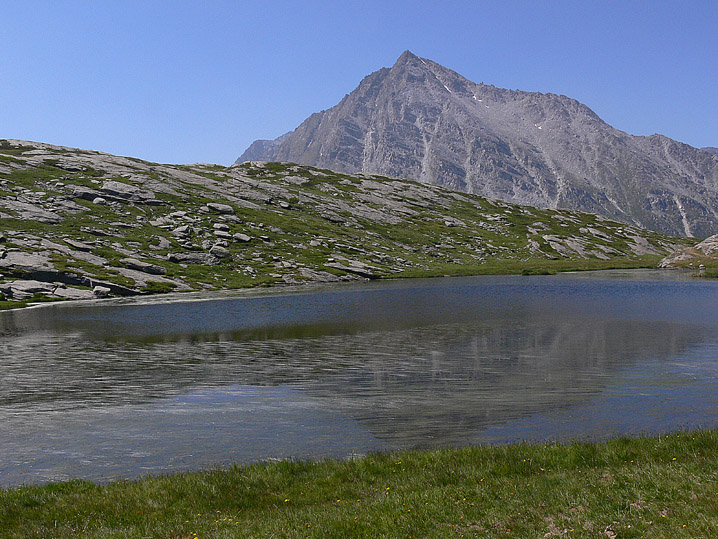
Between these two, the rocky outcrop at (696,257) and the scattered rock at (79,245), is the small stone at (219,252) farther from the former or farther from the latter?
the rocky outcrop at (696,257)

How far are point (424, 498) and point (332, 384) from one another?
1755 centimetres

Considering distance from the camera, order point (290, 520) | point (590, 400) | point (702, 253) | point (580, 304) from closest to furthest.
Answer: point (290, 520), point (590, 400), point (580, 304), point (702, 253)

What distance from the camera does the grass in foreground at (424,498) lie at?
11211mm

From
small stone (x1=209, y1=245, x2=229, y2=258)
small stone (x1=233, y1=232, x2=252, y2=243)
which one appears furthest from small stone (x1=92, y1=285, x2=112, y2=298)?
small stone (x1=233, y1=232, x2=252, y2=243)

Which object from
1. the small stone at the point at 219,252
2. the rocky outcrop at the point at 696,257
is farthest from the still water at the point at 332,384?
the rocky outcrop at the point at 696,257

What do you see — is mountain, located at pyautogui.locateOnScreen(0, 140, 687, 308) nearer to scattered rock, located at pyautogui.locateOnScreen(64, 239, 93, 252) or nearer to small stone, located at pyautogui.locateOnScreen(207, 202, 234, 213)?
scattered rock, located at pyautogui.locateOnScreen(64, 239, 93, 252)

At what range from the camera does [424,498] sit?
1306 centimetres

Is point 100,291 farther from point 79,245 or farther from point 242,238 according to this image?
point 242,238

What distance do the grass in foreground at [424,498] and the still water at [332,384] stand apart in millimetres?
2879

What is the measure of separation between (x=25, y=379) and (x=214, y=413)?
18038 mm

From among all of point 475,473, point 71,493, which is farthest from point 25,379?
point 475,473

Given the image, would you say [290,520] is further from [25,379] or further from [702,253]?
[702,253]

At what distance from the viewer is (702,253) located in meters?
163

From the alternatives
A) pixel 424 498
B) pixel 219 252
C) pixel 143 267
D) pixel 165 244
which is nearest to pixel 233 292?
pixel 143 267
